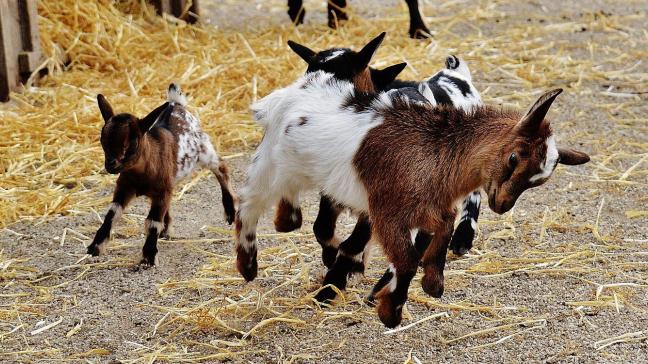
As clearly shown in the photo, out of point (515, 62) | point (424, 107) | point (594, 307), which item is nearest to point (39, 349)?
point (424, 107)

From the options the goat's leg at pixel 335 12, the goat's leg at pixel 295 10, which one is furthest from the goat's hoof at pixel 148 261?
the goat's leg at pixel 295 10

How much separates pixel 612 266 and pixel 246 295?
5.92 feet

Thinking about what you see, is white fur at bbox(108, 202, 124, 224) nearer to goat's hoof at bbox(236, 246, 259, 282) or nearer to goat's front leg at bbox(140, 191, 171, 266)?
goat's front leg at bbox(140, 191, 171, 266)

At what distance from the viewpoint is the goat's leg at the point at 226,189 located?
625 centimetres

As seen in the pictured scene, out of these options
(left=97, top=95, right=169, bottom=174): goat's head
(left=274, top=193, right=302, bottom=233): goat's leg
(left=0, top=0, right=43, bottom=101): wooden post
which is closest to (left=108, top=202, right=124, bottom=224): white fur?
(left=97, top=95, right=169, bottom=174): goat's head

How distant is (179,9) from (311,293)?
18.4 feet

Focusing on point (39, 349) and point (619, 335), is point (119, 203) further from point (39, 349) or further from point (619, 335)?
point (619, 335)

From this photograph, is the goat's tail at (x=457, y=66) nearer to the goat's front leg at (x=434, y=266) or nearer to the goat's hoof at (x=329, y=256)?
the goat's hoof at (x=329, y=256)

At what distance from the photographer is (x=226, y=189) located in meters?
6.26

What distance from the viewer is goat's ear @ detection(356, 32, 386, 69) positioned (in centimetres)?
500

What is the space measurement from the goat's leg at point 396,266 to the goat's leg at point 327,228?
1.95ft

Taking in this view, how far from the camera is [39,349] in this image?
15.1ft

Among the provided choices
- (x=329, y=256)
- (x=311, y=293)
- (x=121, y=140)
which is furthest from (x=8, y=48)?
(x=311, y=293)

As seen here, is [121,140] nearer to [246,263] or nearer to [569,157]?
[246,263]
